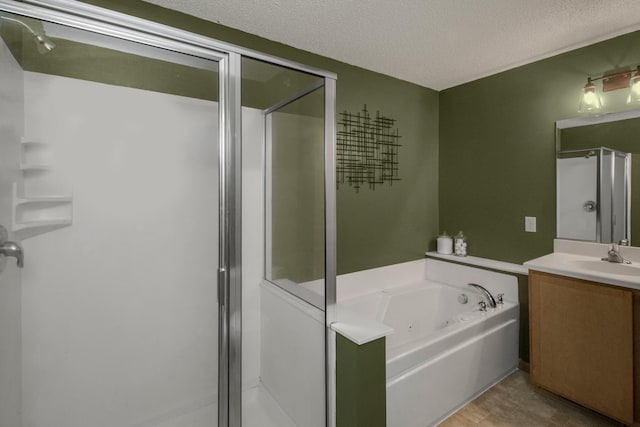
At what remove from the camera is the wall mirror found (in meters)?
2.07

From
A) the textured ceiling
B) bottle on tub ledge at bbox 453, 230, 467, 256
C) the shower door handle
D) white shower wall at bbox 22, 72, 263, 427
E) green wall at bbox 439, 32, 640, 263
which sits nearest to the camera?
the shower door handle

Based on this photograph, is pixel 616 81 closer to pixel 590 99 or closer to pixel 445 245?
pixel 590 99

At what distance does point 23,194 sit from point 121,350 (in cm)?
83

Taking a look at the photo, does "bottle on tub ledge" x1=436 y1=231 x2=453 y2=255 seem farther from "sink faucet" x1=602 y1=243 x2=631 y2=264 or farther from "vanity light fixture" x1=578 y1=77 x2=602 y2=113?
"vanity light fixture" x1=578 y1=77 x2=602 y2=113

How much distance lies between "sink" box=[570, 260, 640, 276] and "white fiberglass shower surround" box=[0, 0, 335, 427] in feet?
6.07

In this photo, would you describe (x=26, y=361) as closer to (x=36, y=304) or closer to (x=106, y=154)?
(x=36, y=304)

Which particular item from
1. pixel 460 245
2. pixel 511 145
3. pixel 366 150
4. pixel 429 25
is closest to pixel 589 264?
pixel 460 245

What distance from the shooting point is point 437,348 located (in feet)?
6.26

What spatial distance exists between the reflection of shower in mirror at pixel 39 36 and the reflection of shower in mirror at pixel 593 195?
3183 mm

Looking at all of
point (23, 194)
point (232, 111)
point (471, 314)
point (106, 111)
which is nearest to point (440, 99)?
point (471, 314)

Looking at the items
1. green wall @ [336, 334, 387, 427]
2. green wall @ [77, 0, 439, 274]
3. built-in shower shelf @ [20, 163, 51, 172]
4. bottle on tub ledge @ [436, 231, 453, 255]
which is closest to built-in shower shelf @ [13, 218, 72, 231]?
built-in shower shelf @ [20, 163, 51, 172]

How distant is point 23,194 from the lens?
1238 mm

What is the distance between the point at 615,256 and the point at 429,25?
2010mm

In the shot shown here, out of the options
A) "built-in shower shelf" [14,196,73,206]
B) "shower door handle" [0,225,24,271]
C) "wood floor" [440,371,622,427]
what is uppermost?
"built-in shower shelf" [14,196,73,206]
